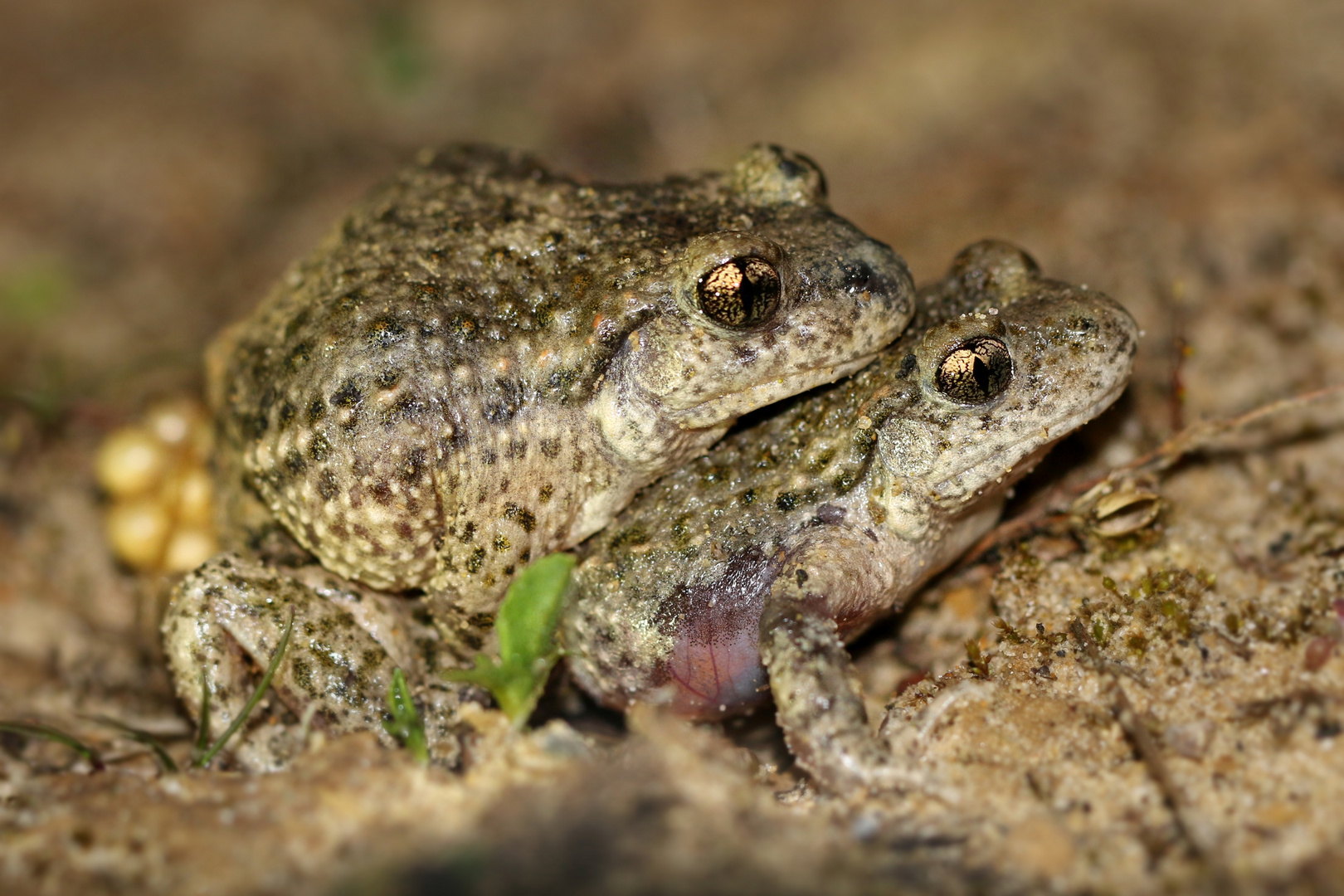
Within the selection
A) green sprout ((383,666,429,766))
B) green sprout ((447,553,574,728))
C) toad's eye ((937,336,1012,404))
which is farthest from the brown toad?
green sprout ((447,553,574,728))

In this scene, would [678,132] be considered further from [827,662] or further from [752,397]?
[827,662]

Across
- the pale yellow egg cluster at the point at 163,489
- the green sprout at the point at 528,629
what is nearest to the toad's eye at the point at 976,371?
the green sprout at the point at 528,629

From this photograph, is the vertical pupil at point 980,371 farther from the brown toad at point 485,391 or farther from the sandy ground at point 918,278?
the sandy ground at point 918,278

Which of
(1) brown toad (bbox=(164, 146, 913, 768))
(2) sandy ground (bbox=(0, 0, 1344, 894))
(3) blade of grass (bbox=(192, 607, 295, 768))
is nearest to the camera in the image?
(2) sandy ground (bbox=(0, 0, 1344, 894))

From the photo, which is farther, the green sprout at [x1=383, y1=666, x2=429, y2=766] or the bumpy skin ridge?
the bumpy skin ridge

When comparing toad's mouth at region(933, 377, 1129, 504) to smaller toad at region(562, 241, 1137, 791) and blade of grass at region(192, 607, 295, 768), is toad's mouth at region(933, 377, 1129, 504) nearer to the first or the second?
smaller toad at region(562, 241, 1137, 791)

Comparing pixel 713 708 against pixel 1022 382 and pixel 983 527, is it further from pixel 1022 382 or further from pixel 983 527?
pixel 1022 382

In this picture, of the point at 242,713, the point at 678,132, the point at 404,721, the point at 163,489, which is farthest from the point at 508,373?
the point at 678,132

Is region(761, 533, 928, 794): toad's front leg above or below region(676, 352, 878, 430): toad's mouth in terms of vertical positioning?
below
